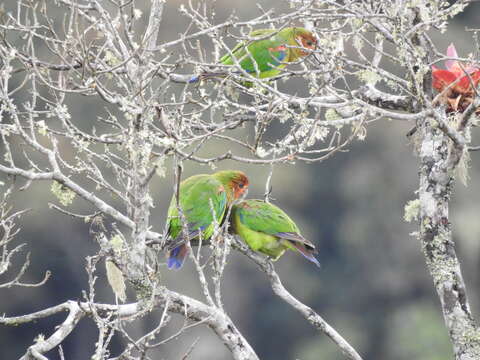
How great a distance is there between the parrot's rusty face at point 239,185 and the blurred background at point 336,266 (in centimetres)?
1227

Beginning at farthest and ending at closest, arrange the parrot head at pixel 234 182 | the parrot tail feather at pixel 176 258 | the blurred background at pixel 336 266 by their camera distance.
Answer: the blurred background at pixel 336 266 < the parrot head at pixel 234 182 < the parrot tail feather at pixel 176 258

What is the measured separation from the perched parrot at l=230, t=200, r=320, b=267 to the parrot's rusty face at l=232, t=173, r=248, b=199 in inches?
8.3

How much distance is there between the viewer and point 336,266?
23.0m

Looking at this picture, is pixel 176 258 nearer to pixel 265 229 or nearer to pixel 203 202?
pixel 203 202

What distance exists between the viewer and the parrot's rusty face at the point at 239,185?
5796 mm

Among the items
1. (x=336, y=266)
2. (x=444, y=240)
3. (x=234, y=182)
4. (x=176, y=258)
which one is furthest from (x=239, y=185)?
(x=336, y=266)

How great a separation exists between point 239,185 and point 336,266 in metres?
17.5

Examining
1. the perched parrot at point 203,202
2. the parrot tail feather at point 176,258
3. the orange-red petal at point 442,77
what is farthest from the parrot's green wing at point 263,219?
the orange-red petal at point 442,77

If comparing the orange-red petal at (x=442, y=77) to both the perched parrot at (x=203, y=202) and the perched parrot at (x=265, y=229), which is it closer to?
the perched parrot at (x=265, y=229)

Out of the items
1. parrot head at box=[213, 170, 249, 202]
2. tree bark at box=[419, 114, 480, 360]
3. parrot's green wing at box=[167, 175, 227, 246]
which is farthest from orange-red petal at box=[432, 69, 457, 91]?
parrot head at box=[213, 170, 249, 202]

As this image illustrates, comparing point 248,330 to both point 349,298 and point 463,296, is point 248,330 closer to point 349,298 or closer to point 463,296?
point 349,298

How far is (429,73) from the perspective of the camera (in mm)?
4094

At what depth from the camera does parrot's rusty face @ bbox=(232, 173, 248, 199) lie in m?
5.80

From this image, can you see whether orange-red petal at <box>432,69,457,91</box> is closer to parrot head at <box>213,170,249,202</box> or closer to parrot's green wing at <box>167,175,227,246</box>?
parrot's green wing at <box>167,175,227,246</box>
